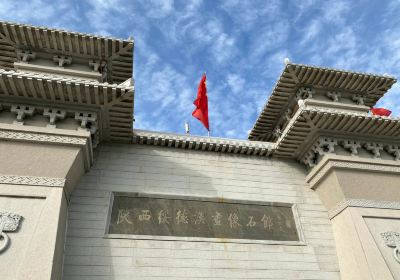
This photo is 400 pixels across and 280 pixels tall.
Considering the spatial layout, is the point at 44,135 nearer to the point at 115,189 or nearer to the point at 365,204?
the point at 115,189

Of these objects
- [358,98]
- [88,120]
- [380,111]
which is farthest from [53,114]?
[380,111]

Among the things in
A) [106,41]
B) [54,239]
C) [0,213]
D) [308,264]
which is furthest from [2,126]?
[308,264]

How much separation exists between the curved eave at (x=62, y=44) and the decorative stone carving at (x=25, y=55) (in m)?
0.14

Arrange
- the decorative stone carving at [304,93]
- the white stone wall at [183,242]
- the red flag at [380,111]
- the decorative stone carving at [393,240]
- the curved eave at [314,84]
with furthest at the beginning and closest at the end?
the red flag at [380,111]
the decorative stone carving at [304,93]
the curved eave at [314,84]
the decorative stone carving at [393,240]
the white stone wall at [183,242]

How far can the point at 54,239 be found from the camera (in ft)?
18.4

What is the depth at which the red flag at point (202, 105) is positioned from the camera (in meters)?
10.5

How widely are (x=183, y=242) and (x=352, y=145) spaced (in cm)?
477

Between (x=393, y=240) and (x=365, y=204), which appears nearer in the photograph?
(x=393, y=240)

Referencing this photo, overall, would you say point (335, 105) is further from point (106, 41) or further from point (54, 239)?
point (54, 239)

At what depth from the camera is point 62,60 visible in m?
8.63

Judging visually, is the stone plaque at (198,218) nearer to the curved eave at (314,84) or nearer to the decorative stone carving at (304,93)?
the curved eave at (314,84)

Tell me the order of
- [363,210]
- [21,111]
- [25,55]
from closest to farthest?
[21,111]
[363,210]
[25,55]

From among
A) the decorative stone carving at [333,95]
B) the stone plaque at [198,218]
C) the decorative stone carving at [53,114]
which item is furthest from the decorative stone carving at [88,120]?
the decorative stone carving at [333,95]

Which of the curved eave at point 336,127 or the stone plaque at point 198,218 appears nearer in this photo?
the stone plaque at point 198,218
